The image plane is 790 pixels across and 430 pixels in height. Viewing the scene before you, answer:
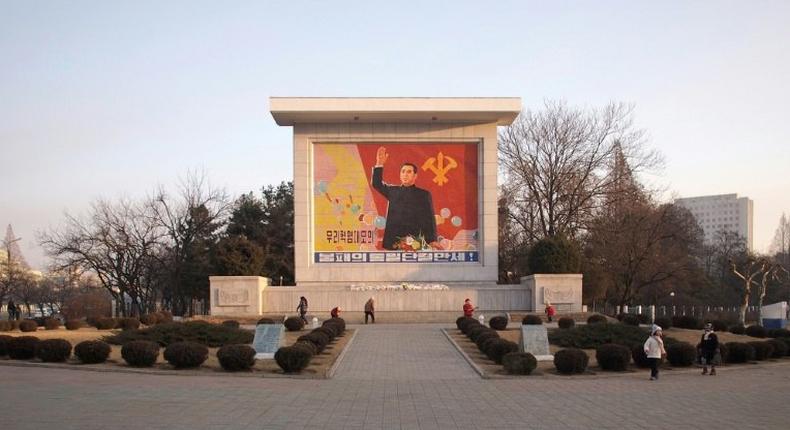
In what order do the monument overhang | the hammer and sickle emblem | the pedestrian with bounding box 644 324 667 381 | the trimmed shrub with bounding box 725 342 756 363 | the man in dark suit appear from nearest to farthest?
the pedestrian with bounding box 644 324 667 381 < the trimmed shrub with bounding box 725 342 756 363 < the monument overhang < the man in dark suit < the hammer and sickle emblem

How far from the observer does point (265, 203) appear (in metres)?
67.7

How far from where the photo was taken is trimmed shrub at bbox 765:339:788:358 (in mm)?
24344

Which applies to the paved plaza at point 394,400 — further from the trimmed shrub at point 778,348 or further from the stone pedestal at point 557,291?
the stone pedestal at point 557,291

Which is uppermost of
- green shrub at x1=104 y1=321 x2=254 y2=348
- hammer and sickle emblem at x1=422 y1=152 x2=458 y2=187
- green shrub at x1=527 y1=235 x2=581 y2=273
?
hammer and sickle emblem at x1=422 y1=152 x2=458 y2=187

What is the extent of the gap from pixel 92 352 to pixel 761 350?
62.3ft

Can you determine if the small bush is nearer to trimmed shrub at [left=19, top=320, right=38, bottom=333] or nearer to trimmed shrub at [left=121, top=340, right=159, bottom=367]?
trimmed shrub at [left=121, top=340, right=159, bottom=367]

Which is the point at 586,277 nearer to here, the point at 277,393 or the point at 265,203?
the point at 265,203

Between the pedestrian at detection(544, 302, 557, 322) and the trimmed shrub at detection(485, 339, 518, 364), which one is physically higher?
the trimmed shrub at detection(485, 339, 518, 364)

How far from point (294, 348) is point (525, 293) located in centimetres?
2432

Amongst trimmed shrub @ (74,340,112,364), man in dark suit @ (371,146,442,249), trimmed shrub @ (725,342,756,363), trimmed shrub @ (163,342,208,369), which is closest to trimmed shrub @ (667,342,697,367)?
trimmed shrub @ (725,342,756,363)

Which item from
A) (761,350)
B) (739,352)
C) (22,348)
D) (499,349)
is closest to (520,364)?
(499,349)

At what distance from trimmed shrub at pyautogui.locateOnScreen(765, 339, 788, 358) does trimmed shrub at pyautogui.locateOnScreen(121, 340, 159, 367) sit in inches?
710

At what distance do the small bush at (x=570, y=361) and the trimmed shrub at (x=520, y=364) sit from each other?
0.66 meters

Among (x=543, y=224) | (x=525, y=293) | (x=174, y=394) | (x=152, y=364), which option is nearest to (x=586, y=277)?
(x=543, y=224)
